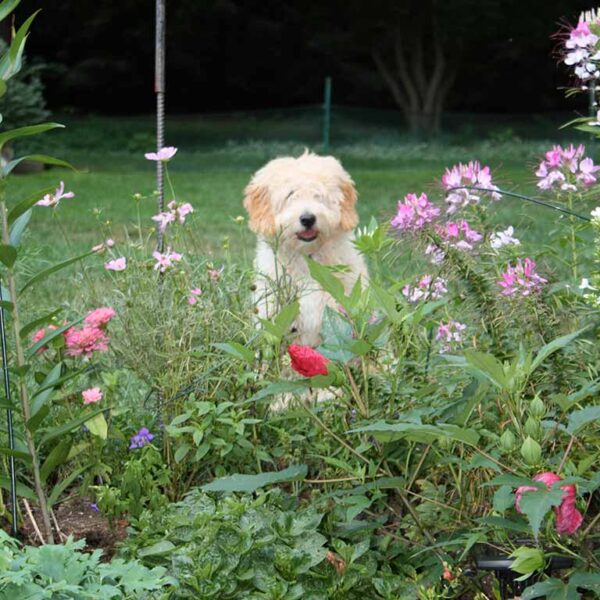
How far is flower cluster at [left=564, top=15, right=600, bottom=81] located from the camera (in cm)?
280

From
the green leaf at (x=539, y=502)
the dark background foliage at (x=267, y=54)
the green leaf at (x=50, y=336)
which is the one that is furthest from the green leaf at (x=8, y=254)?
the dark background foliage at (x=267, y=54)

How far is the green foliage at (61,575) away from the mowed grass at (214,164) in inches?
243

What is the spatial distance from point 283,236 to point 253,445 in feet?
5.24

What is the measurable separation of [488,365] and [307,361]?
45cm

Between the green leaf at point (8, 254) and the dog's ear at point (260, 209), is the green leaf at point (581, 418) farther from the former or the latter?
the dog's ear at point (260, 209)

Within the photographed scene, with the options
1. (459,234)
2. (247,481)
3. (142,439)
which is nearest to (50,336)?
(142,439)

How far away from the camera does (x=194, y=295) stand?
378cm

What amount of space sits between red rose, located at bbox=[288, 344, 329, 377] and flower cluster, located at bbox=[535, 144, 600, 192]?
130 centimetres

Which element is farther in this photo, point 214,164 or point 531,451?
point 214,164

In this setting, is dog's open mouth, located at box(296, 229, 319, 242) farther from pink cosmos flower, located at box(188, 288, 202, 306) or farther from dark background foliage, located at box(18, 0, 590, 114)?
dark background foliage, located at box(18, 0, 590, 114)

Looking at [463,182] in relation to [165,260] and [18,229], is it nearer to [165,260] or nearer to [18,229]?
[165,260]

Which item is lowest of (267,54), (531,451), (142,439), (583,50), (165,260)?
(142,439)

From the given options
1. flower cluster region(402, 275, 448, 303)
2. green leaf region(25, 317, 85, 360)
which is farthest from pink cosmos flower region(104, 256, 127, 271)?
flower cluster region(402, 275, 448, 303)

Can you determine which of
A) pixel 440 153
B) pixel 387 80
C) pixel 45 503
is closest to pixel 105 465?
pixel 45 503
